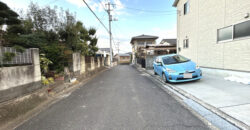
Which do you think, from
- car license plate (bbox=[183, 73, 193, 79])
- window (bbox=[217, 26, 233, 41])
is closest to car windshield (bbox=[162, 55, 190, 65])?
car license plate (bbox=[183, 73, 193, 79])

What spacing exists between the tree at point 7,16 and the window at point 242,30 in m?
9.88

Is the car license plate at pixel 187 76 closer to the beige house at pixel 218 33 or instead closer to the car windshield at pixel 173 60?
the car windshield at pixel 173 60

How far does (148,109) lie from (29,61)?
3.73 m

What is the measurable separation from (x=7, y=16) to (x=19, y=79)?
3.32 meters

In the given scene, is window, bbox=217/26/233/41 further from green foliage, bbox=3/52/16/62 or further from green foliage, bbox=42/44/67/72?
green foliage, bbox=3/52/16/62

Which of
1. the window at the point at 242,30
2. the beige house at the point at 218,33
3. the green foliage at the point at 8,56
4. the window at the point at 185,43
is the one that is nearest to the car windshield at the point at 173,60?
the beige house at the point at 218,33

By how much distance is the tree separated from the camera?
4.08m

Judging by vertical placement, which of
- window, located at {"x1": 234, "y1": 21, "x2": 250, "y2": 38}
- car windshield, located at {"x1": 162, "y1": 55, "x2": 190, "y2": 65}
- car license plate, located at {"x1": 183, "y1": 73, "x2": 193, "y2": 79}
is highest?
window, located at {"x1": 234, "y1": 21, "x2": 250, "y2": 38}

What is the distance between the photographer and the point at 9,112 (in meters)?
2.44

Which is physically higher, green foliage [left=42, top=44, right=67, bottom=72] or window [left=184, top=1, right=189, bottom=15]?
window [left=184, top=1, right=189, bottom=15]

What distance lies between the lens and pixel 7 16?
13.9ft

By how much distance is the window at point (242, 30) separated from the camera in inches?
181

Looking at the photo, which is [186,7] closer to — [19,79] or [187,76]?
[187,76]

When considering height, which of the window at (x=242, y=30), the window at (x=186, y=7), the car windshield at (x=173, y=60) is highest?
the window at (x=186, y=7)
